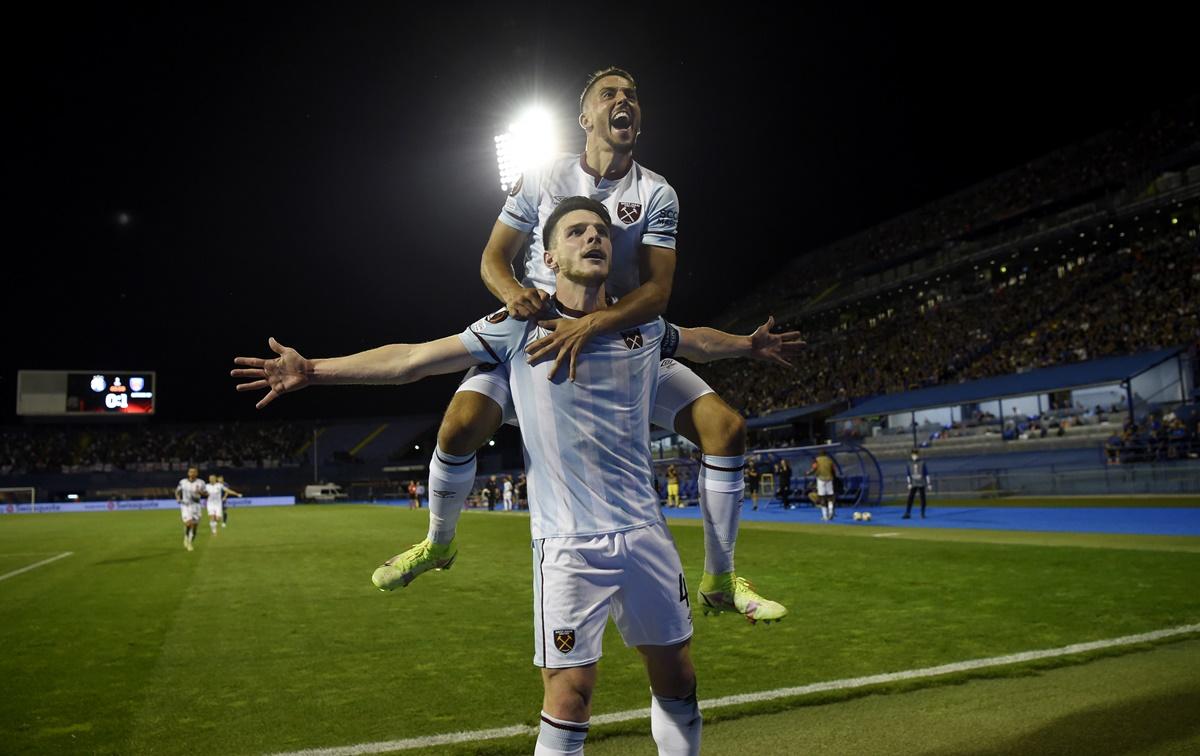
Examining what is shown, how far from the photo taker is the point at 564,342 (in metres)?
2.67

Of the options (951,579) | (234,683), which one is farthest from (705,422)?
(951,579)

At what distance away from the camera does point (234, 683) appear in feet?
21.2

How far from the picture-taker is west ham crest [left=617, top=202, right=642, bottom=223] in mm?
2949

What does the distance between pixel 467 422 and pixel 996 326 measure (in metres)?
44.8

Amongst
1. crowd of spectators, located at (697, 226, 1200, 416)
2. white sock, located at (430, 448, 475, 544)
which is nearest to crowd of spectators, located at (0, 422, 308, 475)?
crowd of spectators, located at (697, 226, 1200, 416)

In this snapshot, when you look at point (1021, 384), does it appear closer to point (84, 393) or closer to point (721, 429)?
point (721, 429)

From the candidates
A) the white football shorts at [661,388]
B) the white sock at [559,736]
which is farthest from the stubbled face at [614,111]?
the white sock at [559,736]

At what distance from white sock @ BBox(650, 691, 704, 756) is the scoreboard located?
58.5m

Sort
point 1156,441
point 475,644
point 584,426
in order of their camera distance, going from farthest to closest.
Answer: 1. point 1156,441
2. point 475,644
3. point 584,426

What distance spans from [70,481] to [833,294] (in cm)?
6451

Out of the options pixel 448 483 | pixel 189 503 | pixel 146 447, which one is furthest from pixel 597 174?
pixel 146 447

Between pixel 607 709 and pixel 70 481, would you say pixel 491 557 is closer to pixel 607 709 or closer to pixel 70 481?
pixel 607 709

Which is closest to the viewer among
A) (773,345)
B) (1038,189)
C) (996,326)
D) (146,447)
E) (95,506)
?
(773,345)

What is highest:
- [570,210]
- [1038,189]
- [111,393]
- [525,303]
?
[1038,189]
